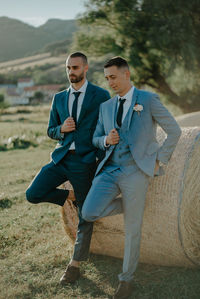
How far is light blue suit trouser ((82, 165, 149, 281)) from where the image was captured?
11.3 ft

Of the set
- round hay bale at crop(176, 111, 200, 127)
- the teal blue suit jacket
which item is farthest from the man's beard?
round hay bale at crop(176, 111, 200, 127)

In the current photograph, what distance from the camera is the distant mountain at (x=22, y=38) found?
15800 centimetres

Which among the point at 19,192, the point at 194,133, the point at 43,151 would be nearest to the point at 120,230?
the point at 194,133

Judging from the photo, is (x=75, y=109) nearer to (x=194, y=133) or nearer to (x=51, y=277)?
(x=194, y=133)

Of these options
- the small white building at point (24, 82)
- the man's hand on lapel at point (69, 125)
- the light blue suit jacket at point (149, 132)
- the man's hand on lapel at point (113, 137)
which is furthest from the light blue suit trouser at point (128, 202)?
the small white building at point (24, 82)

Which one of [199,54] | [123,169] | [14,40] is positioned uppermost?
[14,40]

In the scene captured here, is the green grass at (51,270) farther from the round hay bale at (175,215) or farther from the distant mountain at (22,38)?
the distant mountain at (22,38)

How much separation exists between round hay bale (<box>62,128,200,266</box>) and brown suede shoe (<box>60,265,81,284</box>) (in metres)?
0.60

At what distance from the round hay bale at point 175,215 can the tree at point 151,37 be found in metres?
10.7

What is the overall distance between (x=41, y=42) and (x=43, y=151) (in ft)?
571

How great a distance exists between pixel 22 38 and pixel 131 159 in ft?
608

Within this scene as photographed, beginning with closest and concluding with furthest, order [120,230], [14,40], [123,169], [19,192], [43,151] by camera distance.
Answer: [123,169] → [120,230] → [19,192] → [43,151] → [14,40]

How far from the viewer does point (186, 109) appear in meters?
16.6

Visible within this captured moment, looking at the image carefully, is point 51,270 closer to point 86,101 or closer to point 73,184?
point 73,184
